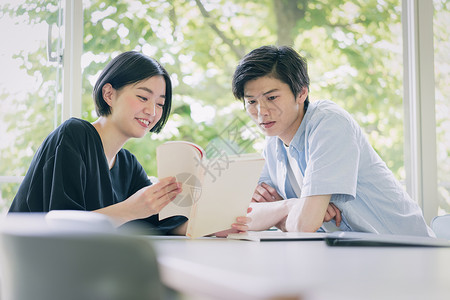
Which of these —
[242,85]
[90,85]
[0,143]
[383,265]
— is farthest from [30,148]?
[383,265]

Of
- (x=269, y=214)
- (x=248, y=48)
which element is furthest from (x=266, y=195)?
(x=248, y=48)

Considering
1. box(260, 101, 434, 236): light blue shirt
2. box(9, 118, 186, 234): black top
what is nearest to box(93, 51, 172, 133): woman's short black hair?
box(9, 118, 186, 234): black top

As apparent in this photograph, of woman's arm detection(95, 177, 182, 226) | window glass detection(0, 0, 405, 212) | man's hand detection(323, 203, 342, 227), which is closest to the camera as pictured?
woman's arm detection(95, 177, 182, 226)

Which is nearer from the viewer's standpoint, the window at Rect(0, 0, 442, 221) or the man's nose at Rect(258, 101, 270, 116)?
the man's nose at Rect(258, 101, 270, 116)

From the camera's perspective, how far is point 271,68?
1817 mm

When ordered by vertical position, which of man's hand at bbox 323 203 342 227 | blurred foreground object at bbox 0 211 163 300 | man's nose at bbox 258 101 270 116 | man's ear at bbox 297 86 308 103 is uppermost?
man's ear at bbox 297 86 308 103

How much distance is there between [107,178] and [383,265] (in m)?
1.07

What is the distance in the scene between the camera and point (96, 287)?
42cm

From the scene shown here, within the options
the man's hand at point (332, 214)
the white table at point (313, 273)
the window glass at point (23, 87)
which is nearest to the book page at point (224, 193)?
the white table at point (313, 273)

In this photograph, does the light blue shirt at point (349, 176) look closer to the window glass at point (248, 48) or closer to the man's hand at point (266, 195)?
the man's hand at point (266, 195)

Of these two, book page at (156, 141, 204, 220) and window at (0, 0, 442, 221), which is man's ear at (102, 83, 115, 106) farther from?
window at (0, 0, 442, 221)

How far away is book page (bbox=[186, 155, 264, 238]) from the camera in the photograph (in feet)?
3.87

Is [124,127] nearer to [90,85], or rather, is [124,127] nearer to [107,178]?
[107,178]

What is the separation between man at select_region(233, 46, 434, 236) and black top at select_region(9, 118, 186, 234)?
43cm
